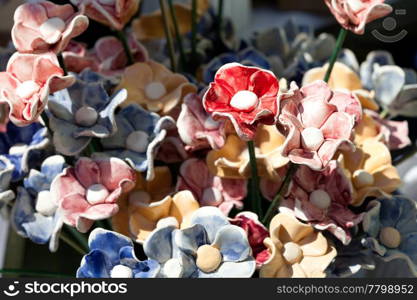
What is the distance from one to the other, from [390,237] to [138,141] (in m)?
0.22

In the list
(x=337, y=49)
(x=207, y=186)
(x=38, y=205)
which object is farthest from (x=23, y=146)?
(x=337, y=49)

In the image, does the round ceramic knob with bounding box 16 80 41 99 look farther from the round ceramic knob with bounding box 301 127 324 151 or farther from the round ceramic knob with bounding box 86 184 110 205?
the round ceramic knob with bounding box 301 127 324 151

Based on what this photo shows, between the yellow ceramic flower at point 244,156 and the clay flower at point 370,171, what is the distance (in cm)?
6

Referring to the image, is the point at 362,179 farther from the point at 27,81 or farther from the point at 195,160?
the point at 27,81

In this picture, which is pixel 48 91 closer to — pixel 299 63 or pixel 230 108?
pixel 230 108

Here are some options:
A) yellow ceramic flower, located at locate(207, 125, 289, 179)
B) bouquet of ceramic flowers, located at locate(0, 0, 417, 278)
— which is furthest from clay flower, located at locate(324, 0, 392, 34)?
yellow ceramic flower, located at locate(207, 125, 289, 179)

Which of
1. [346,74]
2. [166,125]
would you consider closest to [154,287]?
[166,125]

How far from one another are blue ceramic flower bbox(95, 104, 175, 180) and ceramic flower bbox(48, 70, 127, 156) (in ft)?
0.06

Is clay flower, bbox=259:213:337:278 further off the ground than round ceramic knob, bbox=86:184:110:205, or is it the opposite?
round ceramic knob, bbox=86:184:110:205

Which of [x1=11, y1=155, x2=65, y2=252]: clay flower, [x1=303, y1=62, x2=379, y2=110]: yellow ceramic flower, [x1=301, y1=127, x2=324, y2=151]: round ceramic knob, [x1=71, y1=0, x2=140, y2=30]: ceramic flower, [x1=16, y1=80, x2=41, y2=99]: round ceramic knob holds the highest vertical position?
[x1=71, y1=0, x2=140, y2=30]: ceramic flower

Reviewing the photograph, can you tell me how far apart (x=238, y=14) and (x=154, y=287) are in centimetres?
91

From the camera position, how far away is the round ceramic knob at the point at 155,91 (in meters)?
0.58

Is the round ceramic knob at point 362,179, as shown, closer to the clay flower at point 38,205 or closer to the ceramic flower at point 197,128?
the ceramic flower at point 197,128

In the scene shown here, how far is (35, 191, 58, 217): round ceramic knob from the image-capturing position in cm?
53
